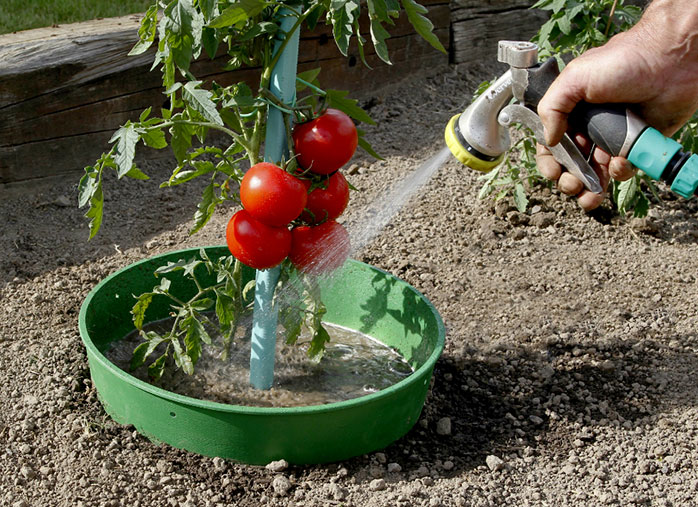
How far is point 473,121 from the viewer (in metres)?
2.04

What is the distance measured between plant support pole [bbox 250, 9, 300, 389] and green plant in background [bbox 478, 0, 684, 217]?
4.36 ft

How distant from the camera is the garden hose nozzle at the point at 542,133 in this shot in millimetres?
1690

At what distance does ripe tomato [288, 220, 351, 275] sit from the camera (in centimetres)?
186

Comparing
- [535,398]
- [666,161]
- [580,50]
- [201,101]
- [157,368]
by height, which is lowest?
[535,398]

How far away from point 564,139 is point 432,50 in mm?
2395

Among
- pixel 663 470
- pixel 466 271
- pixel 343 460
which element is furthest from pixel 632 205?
pixel 343 460

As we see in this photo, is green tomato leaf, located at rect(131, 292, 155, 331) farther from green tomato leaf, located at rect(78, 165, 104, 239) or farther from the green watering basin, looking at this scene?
green tomato leaf, located at rect(78, 165, 104, 239)

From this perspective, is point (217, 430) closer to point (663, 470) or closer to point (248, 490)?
point (248, 490)

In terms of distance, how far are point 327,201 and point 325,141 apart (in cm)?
16

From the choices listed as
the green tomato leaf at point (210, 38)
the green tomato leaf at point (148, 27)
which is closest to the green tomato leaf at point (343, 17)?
the green tomato leaf at point (210, 38)

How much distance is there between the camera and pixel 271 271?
78.9 inches

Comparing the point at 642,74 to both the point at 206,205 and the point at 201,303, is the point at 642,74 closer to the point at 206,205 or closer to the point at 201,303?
the point at 206,205

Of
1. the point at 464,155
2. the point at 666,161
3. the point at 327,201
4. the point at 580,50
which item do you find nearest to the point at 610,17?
the point at 580,50

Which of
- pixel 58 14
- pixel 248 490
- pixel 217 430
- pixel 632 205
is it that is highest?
pixel 58 14
